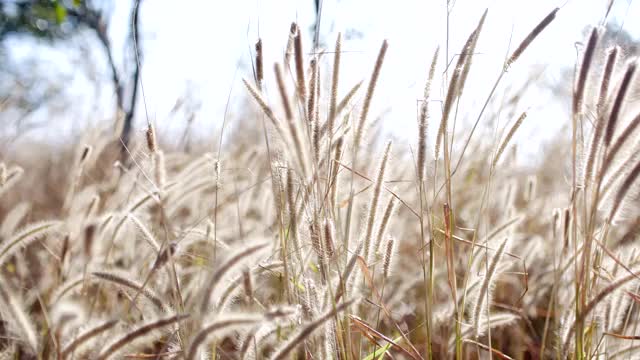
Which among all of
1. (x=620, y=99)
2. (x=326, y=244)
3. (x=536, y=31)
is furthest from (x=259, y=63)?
(x=620, y=99)

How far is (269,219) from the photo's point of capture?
2098 millimetres

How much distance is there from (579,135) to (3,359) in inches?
56.9

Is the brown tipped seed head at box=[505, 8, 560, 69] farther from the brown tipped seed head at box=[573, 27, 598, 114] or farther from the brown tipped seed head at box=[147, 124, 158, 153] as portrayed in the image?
the brown tipped seed head at box=[147, 124, 158, 153]

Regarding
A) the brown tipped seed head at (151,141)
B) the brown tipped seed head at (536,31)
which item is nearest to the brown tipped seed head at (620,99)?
the brown tipped seed head at (536,31)

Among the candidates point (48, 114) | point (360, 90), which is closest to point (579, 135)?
point (360, 90)

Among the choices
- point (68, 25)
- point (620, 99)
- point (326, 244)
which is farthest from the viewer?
point (68, 25)

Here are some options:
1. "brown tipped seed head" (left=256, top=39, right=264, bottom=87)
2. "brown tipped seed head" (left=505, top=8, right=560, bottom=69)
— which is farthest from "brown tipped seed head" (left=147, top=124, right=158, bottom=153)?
"brown tipped seed head" (left=505, top=8, right=560, bottom=69)

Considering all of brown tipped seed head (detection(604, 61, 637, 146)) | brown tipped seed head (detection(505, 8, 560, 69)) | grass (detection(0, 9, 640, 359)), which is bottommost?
grass (detection(0, 9, 640, 359))

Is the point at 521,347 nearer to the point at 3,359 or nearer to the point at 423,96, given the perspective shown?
the point at 423,96

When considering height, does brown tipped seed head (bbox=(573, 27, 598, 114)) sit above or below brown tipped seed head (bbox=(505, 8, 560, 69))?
below

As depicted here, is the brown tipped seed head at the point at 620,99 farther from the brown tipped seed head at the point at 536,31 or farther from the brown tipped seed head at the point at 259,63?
the brown tipped seed head at the point at 259,63

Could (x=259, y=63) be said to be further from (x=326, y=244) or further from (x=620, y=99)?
(x=620, y=99)

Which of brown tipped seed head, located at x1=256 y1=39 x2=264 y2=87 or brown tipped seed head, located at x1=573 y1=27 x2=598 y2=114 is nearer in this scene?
brown tipped seed head, located at x1=573 y1=27 x2=598 y2=114

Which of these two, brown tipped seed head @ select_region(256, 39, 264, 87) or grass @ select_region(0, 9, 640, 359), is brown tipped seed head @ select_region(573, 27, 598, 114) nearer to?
grass @ select_region(0, 9, 640, 359)
